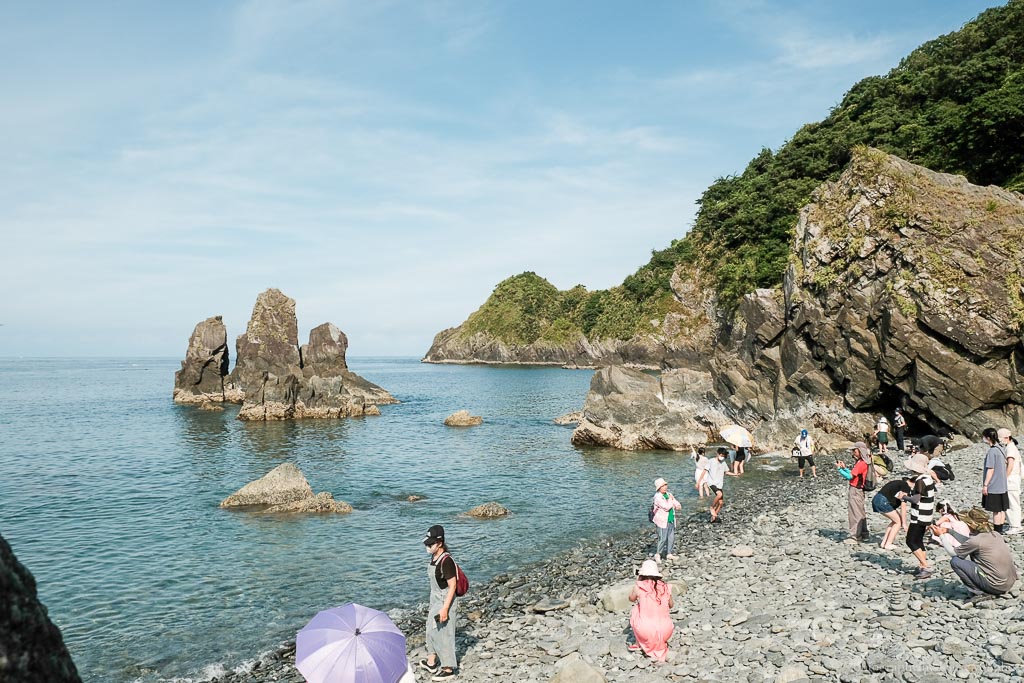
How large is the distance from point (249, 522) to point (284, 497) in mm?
2573

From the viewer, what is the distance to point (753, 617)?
13391 millimetres

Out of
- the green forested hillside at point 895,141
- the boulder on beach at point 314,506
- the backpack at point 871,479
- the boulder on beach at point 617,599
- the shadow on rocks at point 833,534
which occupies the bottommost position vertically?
the boulder on beach at point 314,506

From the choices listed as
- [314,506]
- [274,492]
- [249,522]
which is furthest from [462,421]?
[249,522]

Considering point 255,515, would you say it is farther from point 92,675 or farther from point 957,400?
point 957,400

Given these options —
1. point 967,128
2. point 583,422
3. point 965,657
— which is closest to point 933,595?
point 965,657

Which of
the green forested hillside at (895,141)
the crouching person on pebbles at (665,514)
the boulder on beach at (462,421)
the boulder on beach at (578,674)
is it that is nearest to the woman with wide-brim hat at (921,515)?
the crouching person on pebbles at (665,514)

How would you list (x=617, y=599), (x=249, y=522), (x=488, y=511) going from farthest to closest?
(x=488, y=511) < (x=249, y=522) < (x=617, y=599)

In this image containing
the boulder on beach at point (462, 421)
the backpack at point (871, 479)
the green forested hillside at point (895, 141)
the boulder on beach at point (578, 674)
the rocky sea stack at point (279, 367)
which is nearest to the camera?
the boulder on beach at point (578, 674)

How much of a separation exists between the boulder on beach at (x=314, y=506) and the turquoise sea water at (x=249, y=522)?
1010mm

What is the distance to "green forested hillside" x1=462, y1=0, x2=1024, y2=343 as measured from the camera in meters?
45.9

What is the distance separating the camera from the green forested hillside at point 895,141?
45.9 m

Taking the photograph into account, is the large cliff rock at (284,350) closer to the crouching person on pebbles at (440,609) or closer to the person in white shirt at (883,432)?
the person in white shirt at (883,432)

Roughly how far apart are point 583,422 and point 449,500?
17.9 metres

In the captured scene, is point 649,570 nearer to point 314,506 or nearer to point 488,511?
point 488,511
